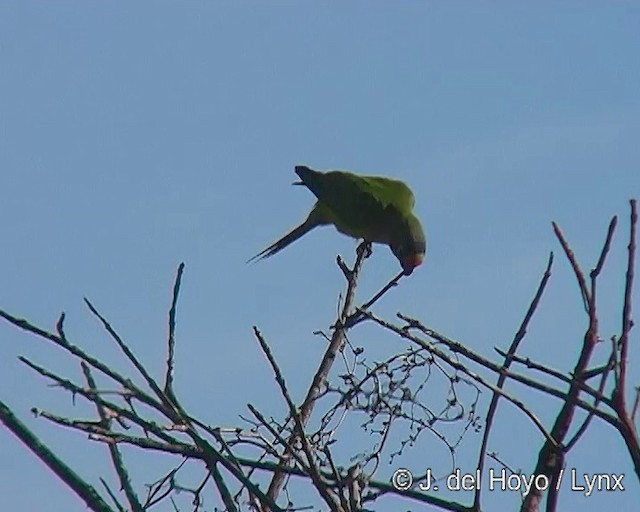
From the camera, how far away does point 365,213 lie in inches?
257

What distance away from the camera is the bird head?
256 inches

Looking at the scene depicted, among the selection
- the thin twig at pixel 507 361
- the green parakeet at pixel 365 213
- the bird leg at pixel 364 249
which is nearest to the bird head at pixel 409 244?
the green parakeet at pixel 365 213

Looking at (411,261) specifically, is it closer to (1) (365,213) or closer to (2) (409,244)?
(2) (409,244)

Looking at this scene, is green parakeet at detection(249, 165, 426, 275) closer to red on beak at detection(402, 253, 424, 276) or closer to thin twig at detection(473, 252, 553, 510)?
red on beak at detection(402, 253, 424, 276)

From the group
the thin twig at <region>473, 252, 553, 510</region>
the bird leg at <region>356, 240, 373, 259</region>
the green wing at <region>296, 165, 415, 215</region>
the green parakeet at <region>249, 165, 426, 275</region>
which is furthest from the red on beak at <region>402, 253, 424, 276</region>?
the thin twig at <region>473, 252, 553, 510</region>

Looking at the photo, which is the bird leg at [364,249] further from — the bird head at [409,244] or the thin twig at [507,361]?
the thin twig at [507,361]

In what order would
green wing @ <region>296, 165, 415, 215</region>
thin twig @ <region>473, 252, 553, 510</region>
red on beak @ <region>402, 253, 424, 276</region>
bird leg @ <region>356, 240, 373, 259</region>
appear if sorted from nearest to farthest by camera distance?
1. thin twig @ <region>473, 252, 553, 510</region>
2. bird leg @ <region>356, 240, 373, 259</region>
3. red on beak @ <region>402, 253, 424, 276</region>
4. green wing @ <region>296, 165, 415, 215</region>

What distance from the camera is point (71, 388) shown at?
1.90m

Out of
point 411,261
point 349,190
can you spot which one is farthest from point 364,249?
point 349,190

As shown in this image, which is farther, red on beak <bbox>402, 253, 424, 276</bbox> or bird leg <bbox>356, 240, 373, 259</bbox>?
red on beak <bbox>402, 253, 424, 276</bbox>

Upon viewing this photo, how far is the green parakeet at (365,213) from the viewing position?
6512 millimetres

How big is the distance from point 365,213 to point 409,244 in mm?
296

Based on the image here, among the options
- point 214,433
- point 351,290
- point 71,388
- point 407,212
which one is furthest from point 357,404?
point 407,212

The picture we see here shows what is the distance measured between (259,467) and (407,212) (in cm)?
489
